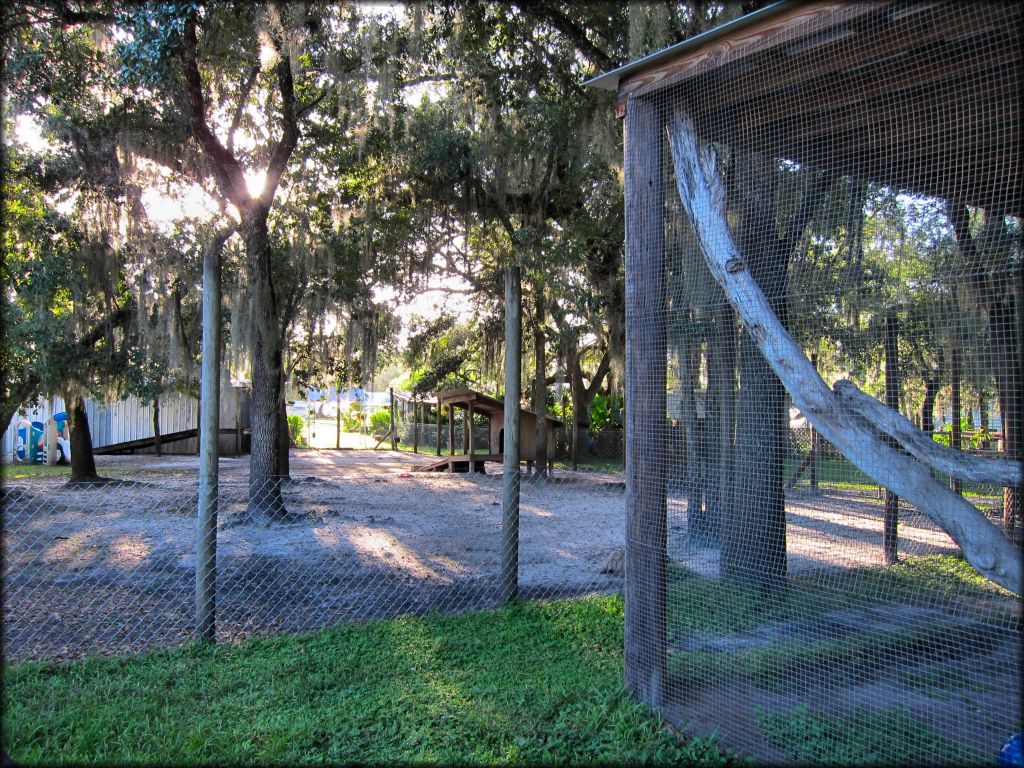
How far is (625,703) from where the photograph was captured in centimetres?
302

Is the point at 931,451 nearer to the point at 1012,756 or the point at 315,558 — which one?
the point at 1012,756

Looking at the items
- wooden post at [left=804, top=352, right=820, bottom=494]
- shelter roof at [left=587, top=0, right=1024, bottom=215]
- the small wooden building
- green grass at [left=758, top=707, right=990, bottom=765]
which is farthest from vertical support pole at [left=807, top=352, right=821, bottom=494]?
the small wooden building

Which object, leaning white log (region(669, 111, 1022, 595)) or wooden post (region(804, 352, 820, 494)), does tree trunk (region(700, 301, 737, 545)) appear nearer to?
leaning white log (region(669, 111, 1022, 595))

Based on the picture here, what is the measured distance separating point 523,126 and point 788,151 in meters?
4.77

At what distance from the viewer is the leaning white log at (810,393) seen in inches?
83.8

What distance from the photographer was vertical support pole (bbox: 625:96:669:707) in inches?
124

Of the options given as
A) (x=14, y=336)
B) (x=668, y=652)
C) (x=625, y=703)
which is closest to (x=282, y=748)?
(x=625, y=703)

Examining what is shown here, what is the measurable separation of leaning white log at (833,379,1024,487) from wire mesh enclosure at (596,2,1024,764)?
14mm

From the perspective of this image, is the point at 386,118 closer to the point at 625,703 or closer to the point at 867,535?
the point at 867,535

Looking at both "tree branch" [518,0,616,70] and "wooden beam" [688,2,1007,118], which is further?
"tree branch" [518,0,616,70]

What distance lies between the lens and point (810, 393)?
8.74 ft

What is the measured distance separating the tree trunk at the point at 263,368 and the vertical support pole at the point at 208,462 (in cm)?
483

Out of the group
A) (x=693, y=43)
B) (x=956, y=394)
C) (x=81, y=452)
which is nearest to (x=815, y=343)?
(x=956, y=394)

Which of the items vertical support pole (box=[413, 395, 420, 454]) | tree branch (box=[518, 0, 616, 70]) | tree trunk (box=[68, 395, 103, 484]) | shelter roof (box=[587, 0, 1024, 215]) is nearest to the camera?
shelter roof (box=[587, 0, 1024, 215])
